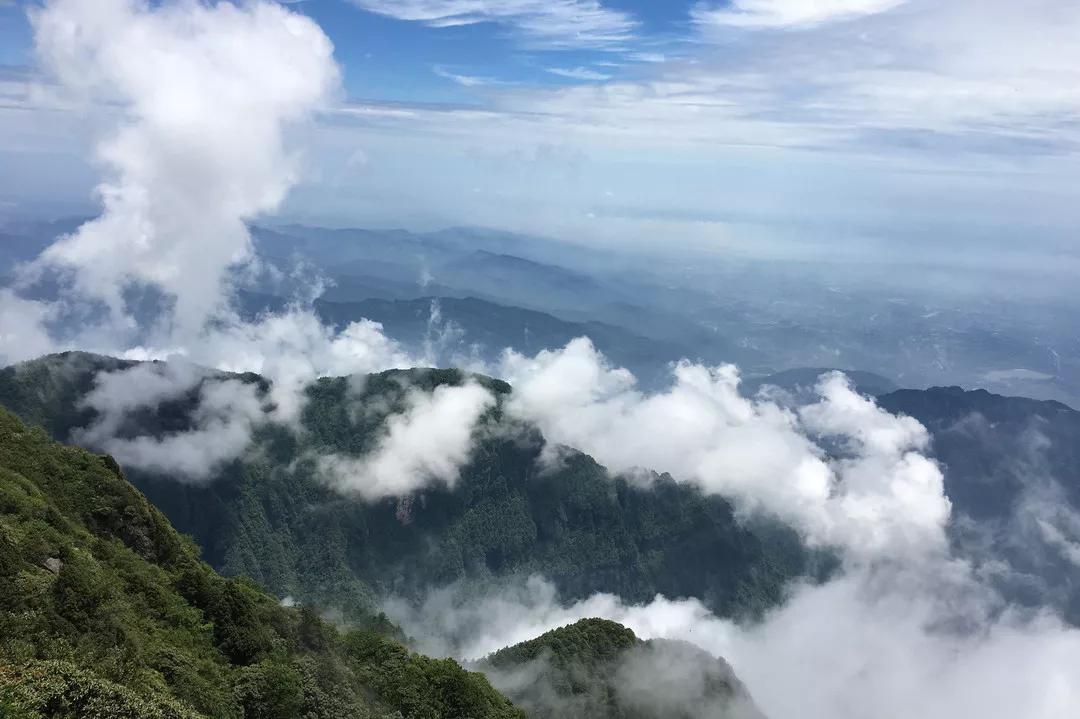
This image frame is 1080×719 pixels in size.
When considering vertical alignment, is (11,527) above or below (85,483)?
above

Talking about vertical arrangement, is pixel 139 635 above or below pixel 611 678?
above

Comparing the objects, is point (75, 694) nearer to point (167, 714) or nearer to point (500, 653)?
point (167, 714)

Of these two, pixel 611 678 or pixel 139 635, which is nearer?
pixel 139 635


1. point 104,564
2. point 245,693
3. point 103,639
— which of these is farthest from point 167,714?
point 104,564

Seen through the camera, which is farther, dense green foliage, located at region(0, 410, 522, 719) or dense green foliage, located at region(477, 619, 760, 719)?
dense green foliage, located at region(477, 619, 760, 719)

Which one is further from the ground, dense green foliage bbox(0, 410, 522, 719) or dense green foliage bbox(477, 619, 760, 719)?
dense green foliage bbox(0, 410, 522, 719)
